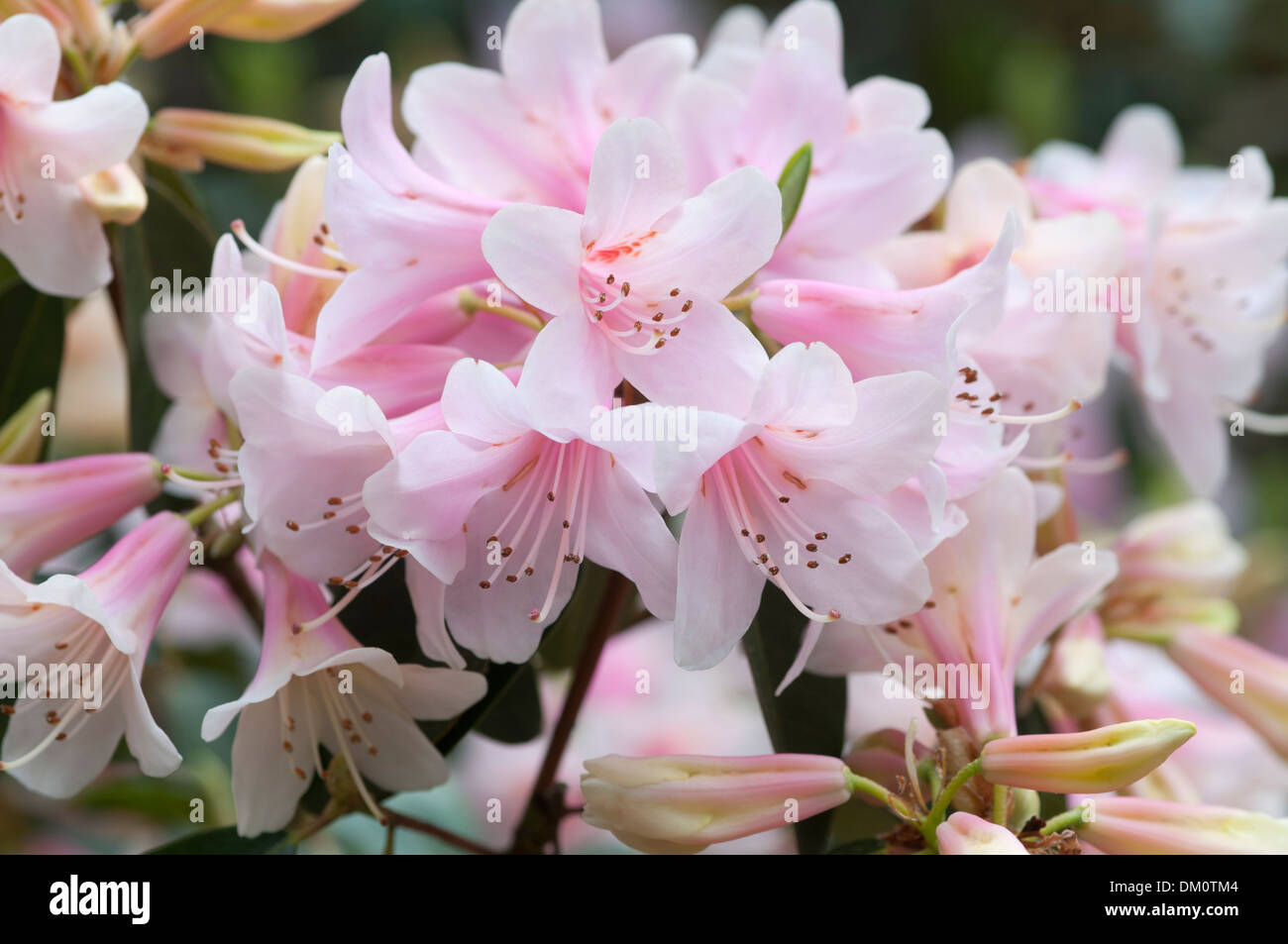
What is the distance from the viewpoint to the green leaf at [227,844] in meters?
0.78

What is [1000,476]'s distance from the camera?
0.67m

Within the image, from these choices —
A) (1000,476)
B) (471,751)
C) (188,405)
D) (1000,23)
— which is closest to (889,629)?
(1000,476)

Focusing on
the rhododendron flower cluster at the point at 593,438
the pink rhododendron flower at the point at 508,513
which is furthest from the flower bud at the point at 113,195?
the pink rhododendron flower at the point at 508,513

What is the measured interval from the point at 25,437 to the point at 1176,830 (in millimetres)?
718

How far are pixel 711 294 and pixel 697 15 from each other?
8.09ft

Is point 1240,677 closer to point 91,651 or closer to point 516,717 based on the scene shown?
point 516,717

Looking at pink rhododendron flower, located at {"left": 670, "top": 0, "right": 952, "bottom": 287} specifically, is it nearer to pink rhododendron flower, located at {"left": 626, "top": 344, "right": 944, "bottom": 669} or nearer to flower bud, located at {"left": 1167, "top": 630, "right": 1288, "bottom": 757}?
pink rhododendron flower, located at {"left": 626, "top": 344, "right": 944, "bottom": 669}

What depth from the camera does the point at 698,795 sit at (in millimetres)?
622

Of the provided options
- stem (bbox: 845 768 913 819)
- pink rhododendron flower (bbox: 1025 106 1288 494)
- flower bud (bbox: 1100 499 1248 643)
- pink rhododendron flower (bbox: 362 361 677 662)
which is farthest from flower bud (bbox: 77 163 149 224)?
flower bud (bbox: 1100 499 1248 643)

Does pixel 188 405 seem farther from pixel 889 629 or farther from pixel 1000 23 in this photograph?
pixel 1000 23

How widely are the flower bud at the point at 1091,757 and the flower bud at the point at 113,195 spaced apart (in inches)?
22.7

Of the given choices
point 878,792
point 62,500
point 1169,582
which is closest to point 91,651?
point 62,500

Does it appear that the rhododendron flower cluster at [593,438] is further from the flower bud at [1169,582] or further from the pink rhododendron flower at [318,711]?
the flower bud at [1169,582]

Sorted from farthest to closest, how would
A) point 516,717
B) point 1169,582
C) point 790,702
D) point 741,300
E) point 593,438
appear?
1. point 1169,582
2. point 516,717
3. point 790,702
4. point 741,300
5. point 593,438
